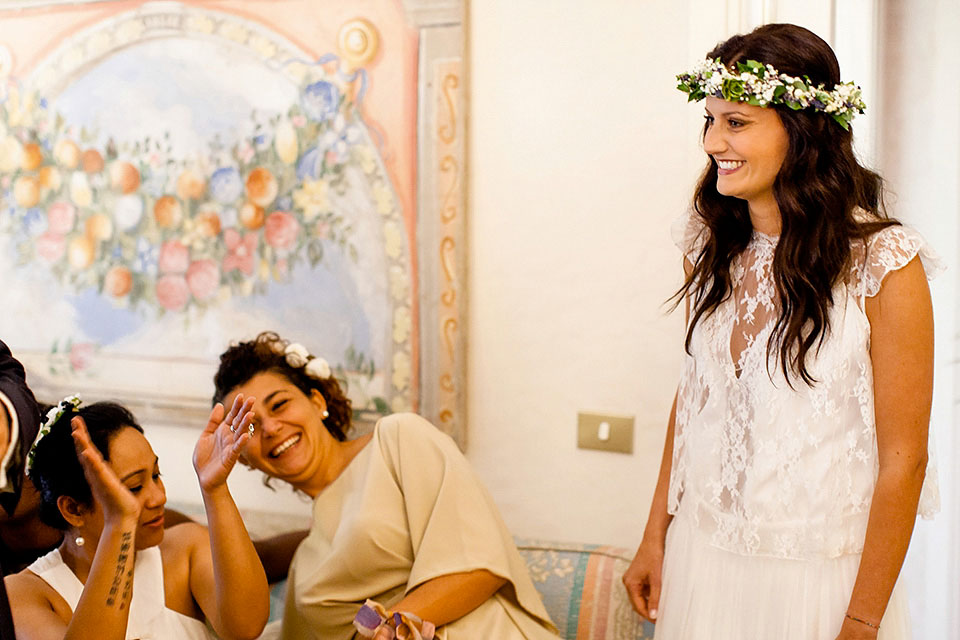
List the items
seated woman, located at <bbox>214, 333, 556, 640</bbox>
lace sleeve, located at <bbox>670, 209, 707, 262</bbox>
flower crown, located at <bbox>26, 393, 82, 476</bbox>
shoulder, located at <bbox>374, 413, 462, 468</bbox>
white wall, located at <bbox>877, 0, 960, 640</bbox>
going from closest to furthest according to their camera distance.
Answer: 1. flower crown, located at <bbox>26, 393, 82, 476</bbox>
2. lace sleeve, located at <bbox>670, 209, 707, 262</bbox>
3. seated woman, located at <bbox>214, 333, 556, 640</bbox>
4. shoulder, located at <bbox>374, 413, 462, 468</bbox>
5. white wall, located at <bbox>877, 0, 960, 640</bbox>

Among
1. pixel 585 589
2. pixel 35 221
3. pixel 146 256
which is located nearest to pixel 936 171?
pixel 585 589

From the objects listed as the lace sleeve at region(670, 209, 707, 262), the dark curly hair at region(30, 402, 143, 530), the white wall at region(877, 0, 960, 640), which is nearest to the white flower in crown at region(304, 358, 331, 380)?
the dark curly hair at region(30, 402, 143, 530)

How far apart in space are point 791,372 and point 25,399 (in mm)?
1224

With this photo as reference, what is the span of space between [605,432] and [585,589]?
0.40 m

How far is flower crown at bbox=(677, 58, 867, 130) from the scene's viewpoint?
54.8 inches

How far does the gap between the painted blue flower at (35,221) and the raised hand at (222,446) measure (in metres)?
1.30

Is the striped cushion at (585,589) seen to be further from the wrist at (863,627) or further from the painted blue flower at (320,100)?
the painted blue flower at (320,100)

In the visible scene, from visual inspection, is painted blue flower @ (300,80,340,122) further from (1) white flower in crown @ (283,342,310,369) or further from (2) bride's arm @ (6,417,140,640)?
(2) bride's arm @ (6,417,140,640)

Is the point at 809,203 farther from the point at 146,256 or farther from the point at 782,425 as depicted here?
Result: the point at 146,256

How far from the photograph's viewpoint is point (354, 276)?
238 centimetres

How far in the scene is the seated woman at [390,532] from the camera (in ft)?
5.88

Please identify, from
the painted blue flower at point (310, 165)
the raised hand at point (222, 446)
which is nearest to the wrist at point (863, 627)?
the raised hand at point (222, 446)

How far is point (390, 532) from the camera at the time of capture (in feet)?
6.03

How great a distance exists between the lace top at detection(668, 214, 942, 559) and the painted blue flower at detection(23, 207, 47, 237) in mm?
1959
